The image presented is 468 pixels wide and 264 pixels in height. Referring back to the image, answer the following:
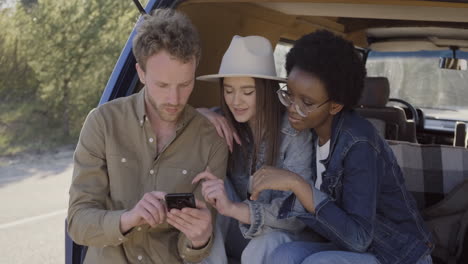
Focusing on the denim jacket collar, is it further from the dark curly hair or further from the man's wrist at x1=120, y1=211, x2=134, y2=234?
the man's wrist at x1=120, y1=211, x2=134, y2=234

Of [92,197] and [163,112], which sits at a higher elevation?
[163,112]

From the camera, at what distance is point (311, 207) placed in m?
2.22

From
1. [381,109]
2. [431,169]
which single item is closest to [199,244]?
[431,169]

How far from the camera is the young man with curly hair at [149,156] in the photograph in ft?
7.75

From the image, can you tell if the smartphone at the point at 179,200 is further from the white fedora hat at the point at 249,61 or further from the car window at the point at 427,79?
the car window at the point at 427,79

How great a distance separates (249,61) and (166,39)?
19.8 inches

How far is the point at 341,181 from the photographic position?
230cm

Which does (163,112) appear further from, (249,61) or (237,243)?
(237,243)

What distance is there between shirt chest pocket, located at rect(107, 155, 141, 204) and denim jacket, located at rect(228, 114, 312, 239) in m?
0.46

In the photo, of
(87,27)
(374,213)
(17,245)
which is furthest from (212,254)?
(87,27)

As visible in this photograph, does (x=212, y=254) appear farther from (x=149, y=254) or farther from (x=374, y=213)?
(x=374, y=213)

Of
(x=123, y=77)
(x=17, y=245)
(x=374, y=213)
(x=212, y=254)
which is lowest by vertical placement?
(x=17, y=245)

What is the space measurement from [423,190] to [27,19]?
8.89 meters

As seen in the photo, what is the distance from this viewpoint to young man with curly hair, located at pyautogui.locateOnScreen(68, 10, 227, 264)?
7.75 feet
